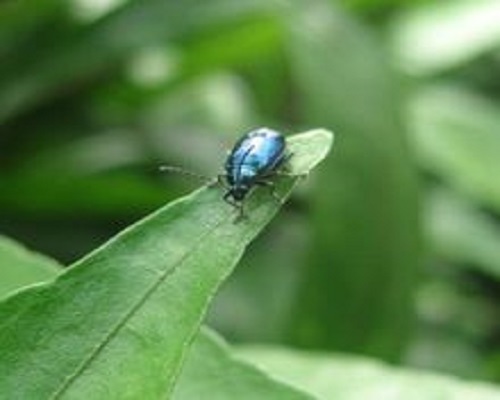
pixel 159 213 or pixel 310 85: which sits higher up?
pixel 310 85

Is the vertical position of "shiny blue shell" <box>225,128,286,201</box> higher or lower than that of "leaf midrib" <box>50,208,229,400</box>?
higher

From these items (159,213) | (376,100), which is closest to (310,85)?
(376,100)

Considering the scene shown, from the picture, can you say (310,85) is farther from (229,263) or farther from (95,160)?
(229,263)

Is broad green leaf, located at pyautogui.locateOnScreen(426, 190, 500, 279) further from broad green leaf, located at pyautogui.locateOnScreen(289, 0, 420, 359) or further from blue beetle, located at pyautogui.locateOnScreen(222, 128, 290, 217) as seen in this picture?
blue beetle, located at pyautogui.locateOnScreen(222, 128, 290, 217)

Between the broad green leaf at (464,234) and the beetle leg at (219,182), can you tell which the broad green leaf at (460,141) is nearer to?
the broad green leaf at (464,234)

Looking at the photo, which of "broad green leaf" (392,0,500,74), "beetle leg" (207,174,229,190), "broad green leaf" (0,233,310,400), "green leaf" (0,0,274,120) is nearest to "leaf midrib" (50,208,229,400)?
"beetle leg" (207,174,229,190)
